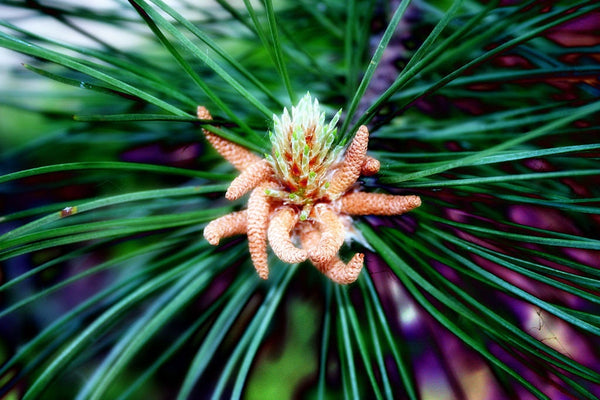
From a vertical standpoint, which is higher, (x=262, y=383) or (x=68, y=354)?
(x=68, y=354)

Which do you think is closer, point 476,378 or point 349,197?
point 349,197

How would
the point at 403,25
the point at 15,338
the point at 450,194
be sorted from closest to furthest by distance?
the point at 450,194
the point at 403,25
the point at 15,338

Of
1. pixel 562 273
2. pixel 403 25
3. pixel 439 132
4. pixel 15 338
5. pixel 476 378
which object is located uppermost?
pixel 403 25

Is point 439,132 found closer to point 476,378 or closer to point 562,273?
point 562,273

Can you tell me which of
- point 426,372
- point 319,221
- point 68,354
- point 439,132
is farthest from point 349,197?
point 426,372

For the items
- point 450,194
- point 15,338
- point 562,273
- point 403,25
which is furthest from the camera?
point 15,338

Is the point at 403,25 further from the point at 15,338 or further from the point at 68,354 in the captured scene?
the point at 15,338

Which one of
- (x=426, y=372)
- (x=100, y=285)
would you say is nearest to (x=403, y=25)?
(x=426, y=372)
